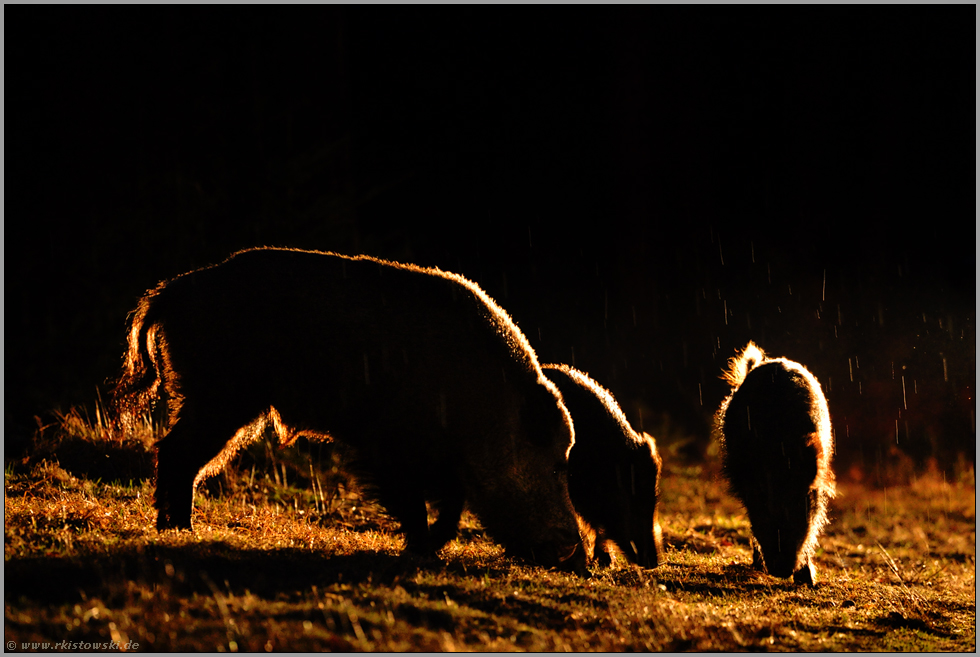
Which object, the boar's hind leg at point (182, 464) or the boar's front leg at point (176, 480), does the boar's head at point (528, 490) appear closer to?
the boar's hind leg at point (182, 464)

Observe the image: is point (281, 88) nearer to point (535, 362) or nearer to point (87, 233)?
point (87, 233)

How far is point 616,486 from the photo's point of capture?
5.94m

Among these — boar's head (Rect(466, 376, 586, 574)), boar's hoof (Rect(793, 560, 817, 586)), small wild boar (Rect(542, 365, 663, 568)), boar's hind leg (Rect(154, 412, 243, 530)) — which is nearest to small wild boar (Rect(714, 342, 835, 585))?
boar's hoof (Rect(793, 560, 817, 586))

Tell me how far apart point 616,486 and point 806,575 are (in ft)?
5.11

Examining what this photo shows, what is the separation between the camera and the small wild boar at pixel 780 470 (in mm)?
5809

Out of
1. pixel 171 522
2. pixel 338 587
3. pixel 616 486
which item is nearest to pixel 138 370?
pixel 171 522

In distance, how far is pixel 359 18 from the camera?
14.9m

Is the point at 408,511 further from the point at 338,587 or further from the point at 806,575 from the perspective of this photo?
the point at 806,575

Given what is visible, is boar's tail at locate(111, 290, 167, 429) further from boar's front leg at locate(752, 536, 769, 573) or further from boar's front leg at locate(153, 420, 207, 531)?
boar's front leg at locate(752, 536, 769, 573)

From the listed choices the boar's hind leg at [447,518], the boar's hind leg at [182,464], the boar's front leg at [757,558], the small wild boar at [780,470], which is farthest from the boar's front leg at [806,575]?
the boar's hind leg at [182,464]

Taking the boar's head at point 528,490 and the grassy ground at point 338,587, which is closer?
the grassy ground at point 338,587

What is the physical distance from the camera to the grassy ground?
3.09 meters

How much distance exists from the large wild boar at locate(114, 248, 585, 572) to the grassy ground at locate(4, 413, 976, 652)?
367 millimetres

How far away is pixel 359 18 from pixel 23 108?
6.27 metres
